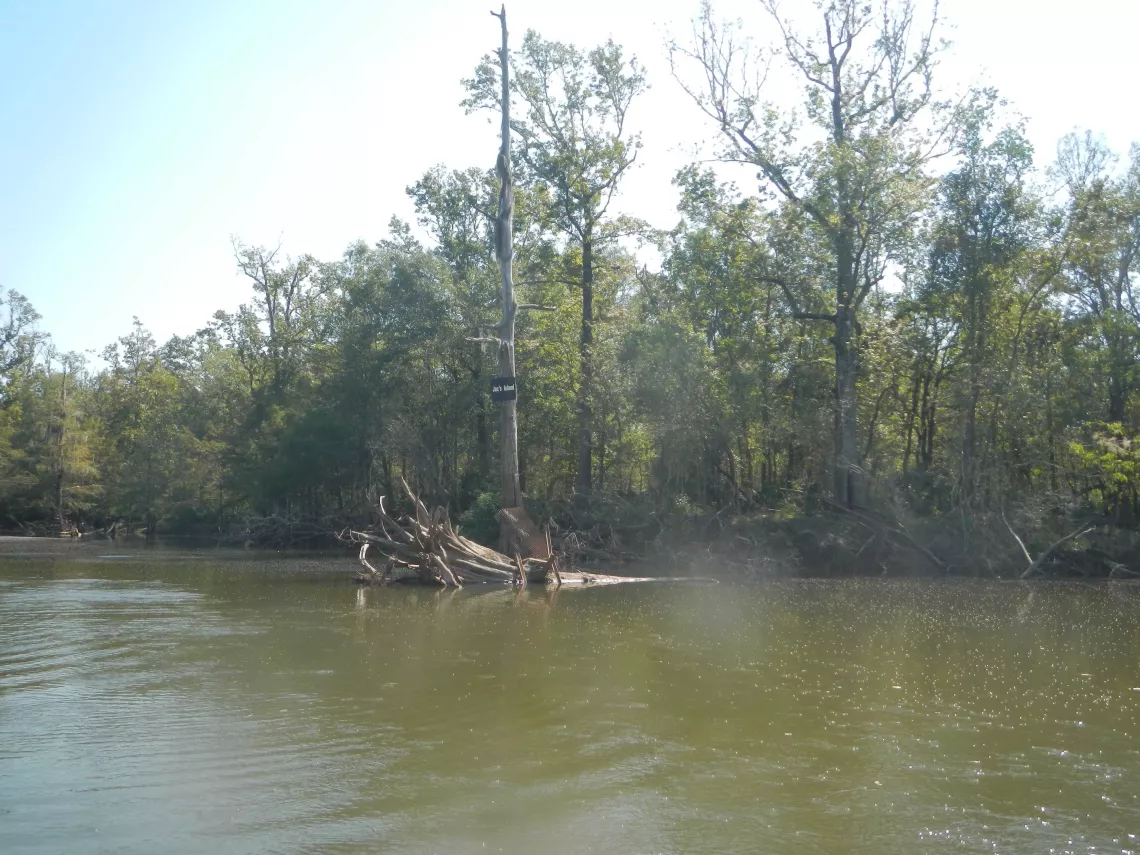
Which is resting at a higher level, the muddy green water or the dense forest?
the dense forest

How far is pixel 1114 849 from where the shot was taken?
5.11 meters

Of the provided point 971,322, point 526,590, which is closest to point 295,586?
point 526,590

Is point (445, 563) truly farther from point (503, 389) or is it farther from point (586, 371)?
point (586, 371)

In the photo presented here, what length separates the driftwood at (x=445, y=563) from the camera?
1977 cm

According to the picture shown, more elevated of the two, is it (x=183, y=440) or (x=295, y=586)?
(x=183, y=440)

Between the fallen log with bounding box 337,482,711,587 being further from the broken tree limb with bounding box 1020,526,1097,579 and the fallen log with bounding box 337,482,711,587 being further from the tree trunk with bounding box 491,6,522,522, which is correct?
the broken tree limb with bounding box 1020,526,1097,579

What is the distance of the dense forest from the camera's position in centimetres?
2694

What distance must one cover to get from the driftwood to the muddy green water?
526 cm

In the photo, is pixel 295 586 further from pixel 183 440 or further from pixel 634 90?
pixel 183 440

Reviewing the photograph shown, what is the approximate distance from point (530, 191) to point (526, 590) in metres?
21.3

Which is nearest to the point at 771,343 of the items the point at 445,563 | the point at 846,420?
the point at 846,420

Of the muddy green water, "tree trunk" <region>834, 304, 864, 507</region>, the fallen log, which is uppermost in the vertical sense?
"tree trunk" <region>834, 304, 864, 507</region>

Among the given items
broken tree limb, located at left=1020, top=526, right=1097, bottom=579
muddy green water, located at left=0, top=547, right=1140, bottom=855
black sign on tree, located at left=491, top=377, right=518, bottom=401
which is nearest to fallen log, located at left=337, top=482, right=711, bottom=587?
black sign on tree, located at left=491, top=377, right=518, bottom=401

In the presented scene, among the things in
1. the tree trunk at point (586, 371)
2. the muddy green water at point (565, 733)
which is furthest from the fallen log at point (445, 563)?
the tree trunk at point (586, 371)
